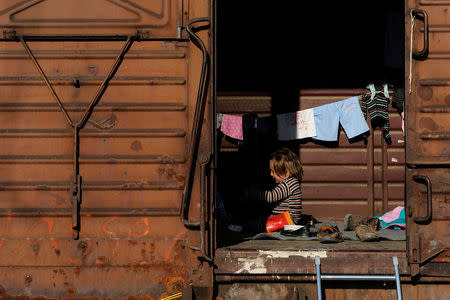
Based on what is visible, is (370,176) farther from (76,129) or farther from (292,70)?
(76,129)

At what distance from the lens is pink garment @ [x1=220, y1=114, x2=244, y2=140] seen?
6516 mm

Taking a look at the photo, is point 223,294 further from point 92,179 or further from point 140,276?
point 92,179

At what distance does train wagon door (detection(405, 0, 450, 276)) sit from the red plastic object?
1.40 meters

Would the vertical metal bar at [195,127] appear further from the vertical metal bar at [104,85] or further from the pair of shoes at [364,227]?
the pair of shoes at [364,227]

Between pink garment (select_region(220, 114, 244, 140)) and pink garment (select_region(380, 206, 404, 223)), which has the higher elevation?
pink garment (select_region(220, 114, 244, 140))

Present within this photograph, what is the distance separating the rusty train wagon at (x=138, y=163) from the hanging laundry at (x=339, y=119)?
228cm

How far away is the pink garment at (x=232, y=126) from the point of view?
6516 mm

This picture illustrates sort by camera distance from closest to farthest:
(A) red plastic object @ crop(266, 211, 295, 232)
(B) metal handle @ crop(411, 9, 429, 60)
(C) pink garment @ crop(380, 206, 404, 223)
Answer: (B) metal handle @ crop(411, 9, 429, 60) < (A) red plastic object @ crop(266, 211, 295, 232) < (C) pink garment @ crop(380, 206, 404, 223)

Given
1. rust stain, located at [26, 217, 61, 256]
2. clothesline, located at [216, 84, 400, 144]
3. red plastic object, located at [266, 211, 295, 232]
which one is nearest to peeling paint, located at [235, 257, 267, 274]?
red plastic object, located at [266, 211, 295, 232]

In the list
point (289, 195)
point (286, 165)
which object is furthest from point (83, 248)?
point (286, 165)

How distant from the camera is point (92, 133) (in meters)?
4.30

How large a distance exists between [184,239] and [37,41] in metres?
2.00

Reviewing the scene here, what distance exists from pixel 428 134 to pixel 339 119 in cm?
241

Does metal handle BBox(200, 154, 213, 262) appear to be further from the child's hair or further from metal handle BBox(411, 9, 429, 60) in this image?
metal handle BBox(411, 9, 429, 60)
